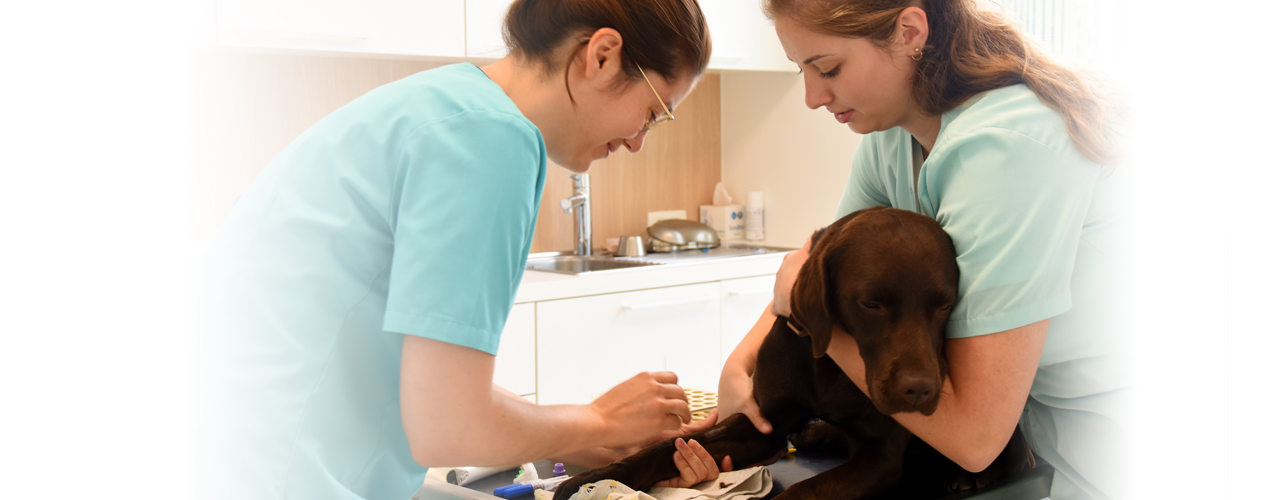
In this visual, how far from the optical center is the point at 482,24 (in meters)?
2.82

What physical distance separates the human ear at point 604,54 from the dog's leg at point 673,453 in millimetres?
473

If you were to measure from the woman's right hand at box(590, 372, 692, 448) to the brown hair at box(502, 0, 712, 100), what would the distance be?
0.37 meters

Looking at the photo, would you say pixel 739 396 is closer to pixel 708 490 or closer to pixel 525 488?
pixel 708 490

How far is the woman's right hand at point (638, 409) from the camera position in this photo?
1.05 m

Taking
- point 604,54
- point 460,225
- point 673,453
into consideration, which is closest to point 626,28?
point 604,54

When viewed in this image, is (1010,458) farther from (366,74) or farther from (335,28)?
(366,74)

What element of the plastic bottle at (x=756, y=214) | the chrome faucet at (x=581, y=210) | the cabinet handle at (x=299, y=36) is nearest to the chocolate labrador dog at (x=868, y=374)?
the cabinet handle at (x=299, y=36)

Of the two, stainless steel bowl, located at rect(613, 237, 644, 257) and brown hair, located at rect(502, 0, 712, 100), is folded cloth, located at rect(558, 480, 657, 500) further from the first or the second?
stainless steel bowl, located at rect(613, 237, 644, 257)

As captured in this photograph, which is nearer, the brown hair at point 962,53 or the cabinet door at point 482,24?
the brown hair at point 962,53

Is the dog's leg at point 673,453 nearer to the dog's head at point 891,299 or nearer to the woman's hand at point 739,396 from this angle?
the woman's hand at point 739,396

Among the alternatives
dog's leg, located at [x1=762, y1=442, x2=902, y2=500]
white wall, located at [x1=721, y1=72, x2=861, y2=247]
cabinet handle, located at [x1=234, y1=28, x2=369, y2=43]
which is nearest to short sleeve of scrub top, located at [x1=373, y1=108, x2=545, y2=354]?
dog's leg, located at [x1=762, y1=442, x2=902, y2=500]

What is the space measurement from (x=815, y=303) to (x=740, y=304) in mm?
2028

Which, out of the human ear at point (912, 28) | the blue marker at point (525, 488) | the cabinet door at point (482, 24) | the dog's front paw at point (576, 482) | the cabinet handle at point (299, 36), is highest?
the cabinet door at point (482, 24)

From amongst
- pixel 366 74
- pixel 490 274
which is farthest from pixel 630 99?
pixel 366 74
